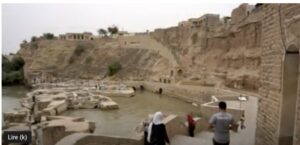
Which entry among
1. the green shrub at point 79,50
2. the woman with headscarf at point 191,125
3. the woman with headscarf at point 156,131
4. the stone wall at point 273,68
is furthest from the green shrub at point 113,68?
the woman with headscarf at point 156,131

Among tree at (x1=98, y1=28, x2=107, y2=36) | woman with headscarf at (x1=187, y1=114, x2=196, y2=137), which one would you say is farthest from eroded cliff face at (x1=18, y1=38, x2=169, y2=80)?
woman with headscarf at (x1=187, y1=114, x2=196, y2=137)

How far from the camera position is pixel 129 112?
78.4 feet

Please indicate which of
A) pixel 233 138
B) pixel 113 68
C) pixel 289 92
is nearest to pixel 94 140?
pixel 289 92

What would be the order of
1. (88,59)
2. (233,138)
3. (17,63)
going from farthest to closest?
(88,59), (17,63), (233,138)

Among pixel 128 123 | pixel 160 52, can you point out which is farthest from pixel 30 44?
pixel 128 123

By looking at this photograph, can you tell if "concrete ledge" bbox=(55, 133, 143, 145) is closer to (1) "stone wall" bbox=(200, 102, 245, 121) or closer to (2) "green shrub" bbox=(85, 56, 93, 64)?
(1) "stone wall" bbox=(200, 102, 245, 121)

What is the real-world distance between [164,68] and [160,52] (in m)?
5.97

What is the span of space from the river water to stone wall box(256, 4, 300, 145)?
944cm

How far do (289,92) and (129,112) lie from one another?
18.9m

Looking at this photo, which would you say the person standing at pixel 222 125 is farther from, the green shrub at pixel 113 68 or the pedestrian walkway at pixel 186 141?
the green shrub at pixel 113 68

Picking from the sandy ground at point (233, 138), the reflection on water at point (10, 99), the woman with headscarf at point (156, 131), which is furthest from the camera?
the reflection on water at point (10, 99)

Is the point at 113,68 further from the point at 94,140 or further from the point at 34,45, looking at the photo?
the point at 94,140

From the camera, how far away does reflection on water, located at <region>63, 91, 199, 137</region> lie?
1827 centimetres

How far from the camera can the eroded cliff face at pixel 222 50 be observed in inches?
1113
